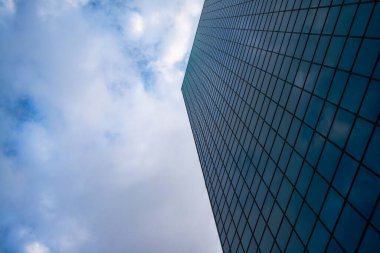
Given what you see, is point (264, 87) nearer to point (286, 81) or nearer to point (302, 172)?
point (286, 81)

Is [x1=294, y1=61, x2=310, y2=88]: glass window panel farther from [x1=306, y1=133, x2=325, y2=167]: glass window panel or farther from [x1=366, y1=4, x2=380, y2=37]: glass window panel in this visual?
[x1=366, y1=4, x2=380, y2=37]: glass window panel

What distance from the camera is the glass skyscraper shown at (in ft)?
67.3

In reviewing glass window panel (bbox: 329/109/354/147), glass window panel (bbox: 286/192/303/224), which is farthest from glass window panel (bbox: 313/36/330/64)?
glass window panel (bbox: 286/192/303/224)

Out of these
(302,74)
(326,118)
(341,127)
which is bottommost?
(341,127)

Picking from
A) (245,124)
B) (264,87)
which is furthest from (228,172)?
(264,87)

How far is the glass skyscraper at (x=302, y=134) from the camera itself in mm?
20527

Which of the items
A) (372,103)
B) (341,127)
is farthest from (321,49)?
(372,103)

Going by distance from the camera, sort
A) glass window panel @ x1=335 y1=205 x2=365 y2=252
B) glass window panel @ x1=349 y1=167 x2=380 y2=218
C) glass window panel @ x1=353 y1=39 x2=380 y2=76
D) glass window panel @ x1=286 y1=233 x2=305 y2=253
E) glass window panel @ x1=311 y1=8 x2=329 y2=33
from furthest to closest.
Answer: glass window panel @ x1=311 y1=8 x2=329 y2=33, glass window panel @ x1=286 y1=233 x2=305 y2=253, glass window panel @ x1=353 y1=39 x2=380 y2=76, glass window panel @ x1=335 y1=205 x2=365 y2=252, glass window panel @ x1=349 y1=167 x2=380 y2=218

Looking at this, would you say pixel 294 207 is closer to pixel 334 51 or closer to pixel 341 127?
pixel 341 127

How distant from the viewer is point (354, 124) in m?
21.5

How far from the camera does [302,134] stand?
28828 mm

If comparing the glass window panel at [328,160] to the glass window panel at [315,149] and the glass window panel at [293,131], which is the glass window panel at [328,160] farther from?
the glass window panel at [293,131]

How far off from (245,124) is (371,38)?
24191 millimetres

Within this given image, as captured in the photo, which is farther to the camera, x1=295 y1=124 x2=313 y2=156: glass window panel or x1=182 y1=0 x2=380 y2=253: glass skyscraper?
x1=295 y1=124 x2=313 y2=156: glass window panel
